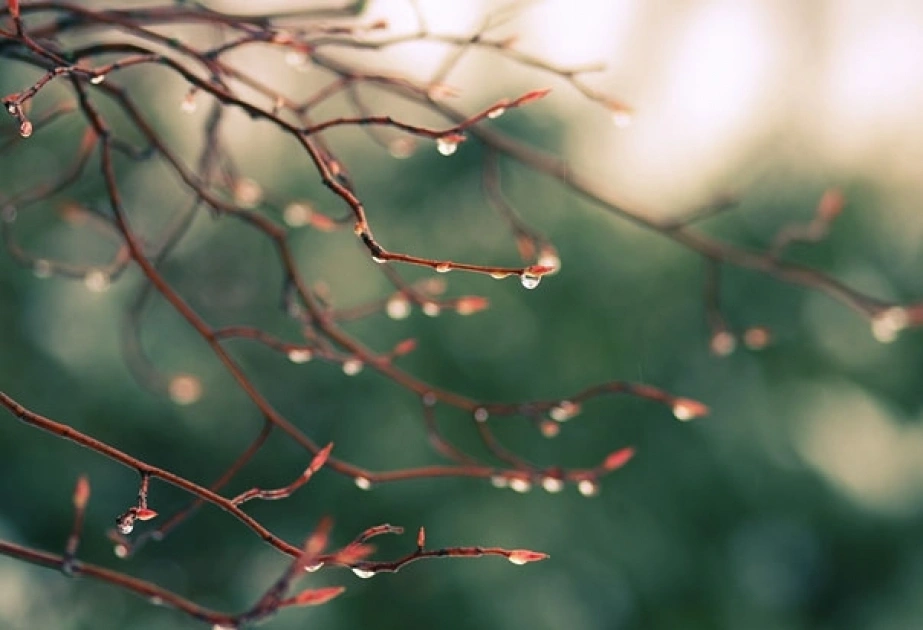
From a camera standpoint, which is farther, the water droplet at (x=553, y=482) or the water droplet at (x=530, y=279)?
the water droplet at (x=553, y=482)

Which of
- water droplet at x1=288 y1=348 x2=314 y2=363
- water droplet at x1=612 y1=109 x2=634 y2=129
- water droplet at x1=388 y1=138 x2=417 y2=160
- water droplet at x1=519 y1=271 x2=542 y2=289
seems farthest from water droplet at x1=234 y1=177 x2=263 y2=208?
water droplet at x1=519 y1=271 x2=542 y2=289

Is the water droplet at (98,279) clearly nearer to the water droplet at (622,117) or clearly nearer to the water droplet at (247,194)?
the water droplet at (247,194)

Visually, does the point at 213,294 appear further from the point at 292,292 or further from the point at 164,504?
the point at 292,292

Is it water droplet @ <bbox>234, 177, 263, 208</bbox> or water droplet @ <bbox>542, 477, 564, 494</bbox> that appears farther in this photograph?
water droplet @ <bbox>234, 177, 263, 208</bbox>

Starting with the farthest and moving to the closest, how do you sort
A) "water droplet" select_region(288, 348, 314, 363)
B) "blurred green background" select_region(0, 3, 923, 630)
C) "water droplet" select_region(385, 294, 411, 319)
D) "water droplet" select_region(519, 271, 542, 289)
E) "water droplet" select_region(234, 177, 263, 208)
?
"blurred green background" select_region(0, 3, 923, 630) < "water droplet" select_region(234, 177, 263, 208) < "water droplet" select_region(385, 294, 411, 319) < "water droplet" select_region(288, 348, 314, 363) < "water droplet" select_region(519, 271, 542, 289)

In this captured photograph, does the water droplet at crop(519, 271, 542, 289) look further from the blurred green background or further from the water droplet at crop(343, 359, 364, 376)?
the blurred green background

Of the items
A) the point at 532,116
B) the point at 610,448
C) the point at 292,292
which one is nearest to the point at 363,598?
the point at 610,448

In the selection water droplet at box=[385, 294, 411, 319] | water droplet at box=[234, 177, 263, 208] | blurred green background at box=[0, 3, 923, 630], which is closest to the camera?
water droplet at box=[385, 294, 411, 319]

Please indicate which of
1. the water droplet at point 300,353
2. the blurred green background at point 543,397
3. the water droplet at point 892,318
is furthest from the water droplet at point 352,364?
the blurred green background at point 543,397
